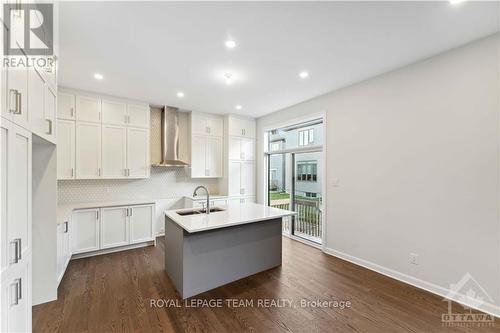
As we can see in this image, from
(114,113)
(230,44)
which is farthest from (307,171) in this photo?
(114,113)

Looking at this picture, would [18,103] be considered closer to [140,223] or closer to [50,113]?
[50,113]

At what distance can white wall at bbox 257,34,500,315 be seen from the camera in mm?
2291

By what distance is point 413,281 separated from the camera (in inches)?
110

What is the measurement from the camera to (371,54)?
263 centimetres

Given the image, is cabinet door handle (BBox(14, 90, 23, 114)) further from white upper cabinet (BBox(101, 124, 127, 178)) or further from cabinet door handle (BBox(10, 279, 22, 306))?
white upper cabinet (BBox(101, 124, 127, 178))

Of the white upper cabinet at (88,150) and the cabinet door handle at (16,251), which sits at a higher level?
the white upper cabinet at (88,150)

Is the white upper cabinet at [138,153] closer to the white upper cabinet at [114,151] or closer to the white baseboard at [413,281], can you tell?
the white upper cabinet at [114,151]

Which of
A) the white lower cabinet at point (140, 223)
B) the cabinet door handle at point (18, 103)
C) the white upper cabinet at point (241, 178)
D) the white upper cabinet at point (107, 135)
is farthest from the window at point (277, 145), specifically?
the cabinet door handle at point (18, 103)

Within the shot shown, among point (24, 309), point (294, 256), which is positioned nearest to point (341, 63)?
point (294, 256)

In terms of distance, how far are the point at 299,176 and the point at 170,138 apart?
2.97 metres

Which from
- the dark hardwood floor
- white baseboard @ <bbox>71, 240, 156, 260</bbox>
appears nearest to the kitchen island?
the dark hardwood floor

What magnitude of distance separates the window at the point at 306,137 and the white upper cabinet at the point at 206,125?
6.53ft

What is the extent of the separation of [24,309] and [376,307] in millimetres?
3081
